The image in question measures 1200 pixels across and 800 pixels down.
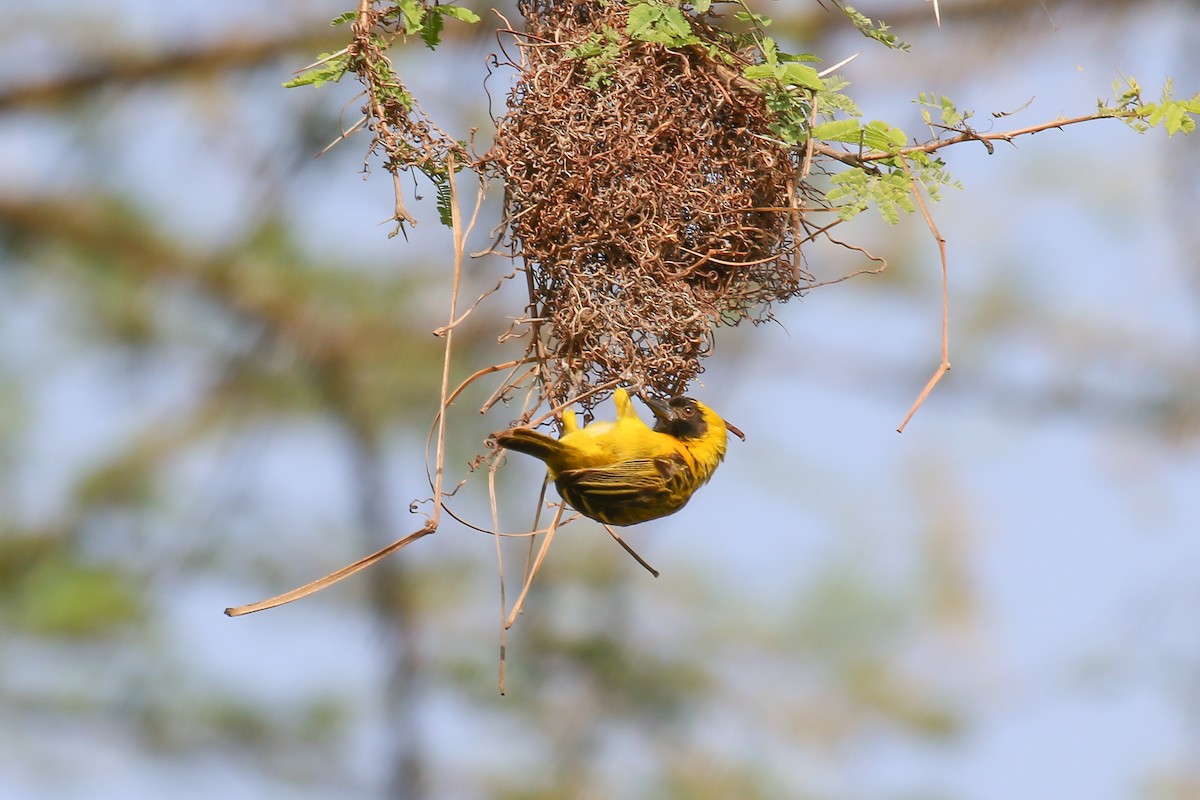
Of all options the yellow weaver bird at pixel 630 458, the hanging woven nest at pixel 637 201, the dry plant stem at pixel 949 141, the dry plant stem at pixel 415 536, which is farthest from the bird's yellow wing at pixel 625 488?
the dry plant stem at pixel 949 141

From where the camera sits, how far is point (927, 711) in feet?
21.4

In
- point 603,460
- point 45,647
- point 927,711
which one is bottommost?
point 603,460

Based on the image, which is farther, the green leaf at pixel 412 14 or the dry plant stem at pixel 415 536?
the green leaf at pixel 412 14

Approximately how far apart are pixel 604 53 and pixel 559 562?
435cm

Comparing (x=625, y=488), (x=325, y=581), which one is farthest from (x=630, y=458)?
(x=325, y=581)

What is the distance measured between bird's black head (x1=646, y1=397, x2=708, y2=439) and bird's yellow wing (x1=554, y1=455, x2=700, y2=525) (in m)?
0.10

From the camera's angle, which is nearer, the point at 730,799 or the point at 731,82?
the point at 731,82

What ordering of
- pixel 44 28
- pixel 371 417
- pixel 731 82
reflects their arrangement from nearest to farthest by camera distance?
pixel 731 82, pixel 44 28, pixel 371 417

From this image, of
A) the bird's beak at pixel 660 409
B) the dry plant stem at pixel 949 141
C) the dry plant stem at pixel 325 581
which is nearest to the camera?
the dry plant stem at pixel 325 581

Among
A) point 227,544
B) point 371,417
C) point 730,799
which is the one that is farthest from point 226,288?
point 730,799

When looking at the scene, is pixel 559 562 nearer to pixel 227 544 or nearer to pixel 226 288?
pixel 227 544

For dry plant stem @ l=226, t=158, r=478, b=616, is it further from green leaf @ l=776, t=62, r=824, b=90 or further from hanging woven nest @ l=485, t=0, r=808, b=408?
green leaf @ l=776, t=62, r=824, b=90

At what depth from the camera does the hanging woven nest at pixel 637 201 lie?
2186 millimetres

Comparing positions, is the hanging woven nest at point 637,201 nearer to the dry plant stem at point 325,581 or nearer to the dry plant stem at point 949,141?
the dry plant stem at point 949,141
